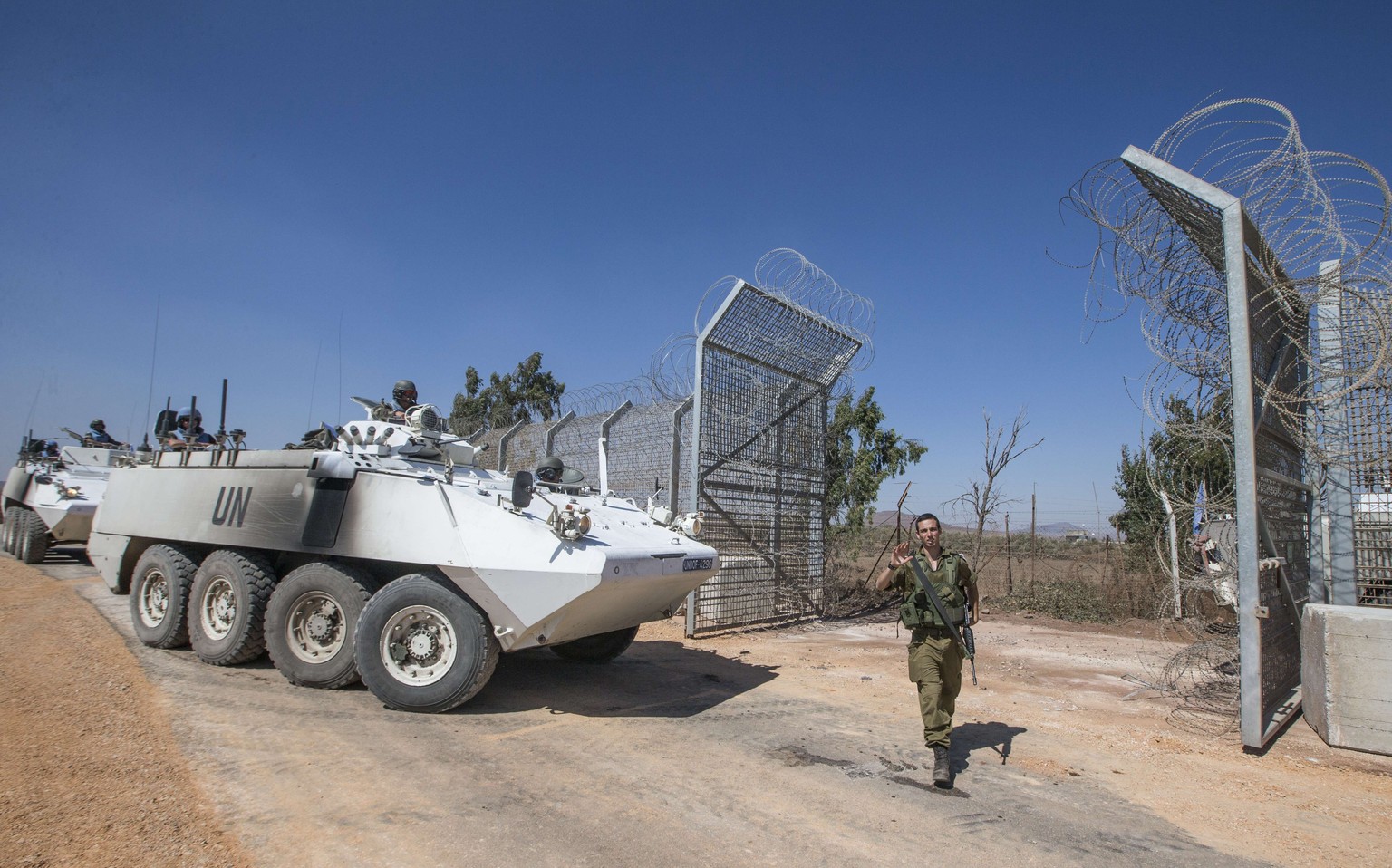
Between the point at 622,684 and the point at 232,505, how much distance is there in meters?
3.51

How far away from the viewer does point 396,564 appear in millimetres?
6113

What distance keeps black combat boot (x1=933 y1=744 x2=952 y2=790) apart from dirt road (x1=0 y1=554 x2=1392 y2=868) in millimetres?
62

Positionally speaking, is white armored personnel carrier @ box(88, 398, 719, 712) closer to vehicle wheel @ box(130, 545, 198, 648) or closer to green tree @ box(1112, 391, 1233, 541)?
vehicle wheel @ box(130, 545, 198, 648)

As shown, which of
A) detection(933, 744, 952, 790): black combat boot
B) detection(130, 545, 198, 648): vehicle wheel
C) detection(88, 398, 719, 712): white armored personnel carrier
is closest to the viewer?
detection(933, 744, 952, 790): black combat boot

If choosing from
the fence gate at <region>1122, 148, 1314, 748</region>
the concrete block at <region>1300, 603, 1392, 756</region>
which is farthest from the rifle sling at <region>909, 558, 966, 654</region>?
the concrete block at <region>1300, 603, 1392, 756</region>

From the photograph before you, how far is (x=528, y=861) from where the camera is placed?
325 centimetres

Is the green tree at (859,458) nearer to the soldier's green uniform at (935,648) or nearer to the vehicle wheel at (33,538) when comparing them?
the soldier's green uniform at (935,648)

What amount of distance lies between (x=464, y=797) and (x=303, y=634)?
9.29ft

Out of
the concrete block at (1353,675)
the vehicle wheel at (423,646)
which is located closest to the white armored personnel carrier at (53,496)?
the vehicle wheel at (423,646)

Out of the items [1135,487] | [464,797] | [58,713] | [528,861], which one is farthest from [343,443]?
[1135,487]

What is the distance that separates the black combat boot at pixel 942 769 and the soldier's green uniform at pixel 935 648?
0.06 m

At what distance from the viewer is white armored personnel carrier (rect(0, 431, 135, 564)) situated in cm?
1366

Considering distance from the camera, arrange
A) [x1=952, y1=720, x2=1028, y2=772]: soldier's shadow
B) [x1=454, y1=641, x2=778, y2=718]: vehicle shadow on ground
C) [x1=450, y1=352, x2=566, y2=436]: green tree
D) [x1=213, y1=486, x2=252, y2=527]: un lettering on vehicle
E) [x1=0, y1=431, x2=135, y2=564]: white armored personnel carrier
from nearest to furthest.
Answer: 1. [x1=952, y1=720, x2=1028, y2=772]: soldier's shadow
2. [x1=454, y1=641, x2=778, y2=718]: vehicle shadow on ground
3. [x1=213, y1=486, x2=252, y2=527]: un lettering on vehicle
4. [x1=0, y1=431, x2=135, y2=564]: white armored personnel carrier
5. [x1=450, y1=352, x2=566, y2=436]: green tree

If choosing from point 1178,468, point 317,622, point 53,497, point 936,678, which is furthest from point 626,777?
point 53,497
